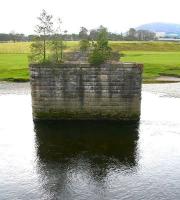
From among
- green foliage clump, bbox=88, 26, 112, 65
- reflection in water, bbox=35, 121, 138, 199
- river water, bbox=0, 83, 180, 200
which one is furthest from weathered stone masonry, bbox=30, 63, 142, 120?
river water, bbox=0, 83, 180, 200

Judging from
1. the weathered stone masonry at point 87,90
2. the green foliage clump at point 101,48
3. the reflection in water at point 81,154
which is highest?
the green foliage clump at point 101,48

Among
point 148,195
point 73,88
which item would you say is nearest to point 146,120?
point 73,88

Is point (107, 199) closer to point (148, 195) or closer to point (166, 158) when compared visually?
point (148, 195)

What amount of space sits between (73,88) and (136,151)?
1412 cm

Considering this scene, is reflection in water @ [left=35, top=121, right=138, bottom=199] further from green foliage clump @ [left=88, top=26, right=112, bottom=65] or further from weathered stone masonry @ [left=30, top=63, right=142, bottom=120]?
green foliage clump @ [left=88, top=26, right=112, bottom=65]

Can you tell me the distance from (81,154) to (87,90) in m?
13.4

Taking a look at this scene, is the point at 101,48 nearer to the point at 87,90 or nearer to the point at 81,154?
the point at 87,90

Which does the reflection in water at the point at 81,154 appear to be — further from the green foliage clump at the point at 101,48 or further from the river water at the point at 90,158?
the green foliage clump at the point at 101,48

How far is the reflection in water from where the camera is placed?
33.3 metres

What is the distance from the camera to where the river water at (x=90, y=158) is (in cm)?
3175

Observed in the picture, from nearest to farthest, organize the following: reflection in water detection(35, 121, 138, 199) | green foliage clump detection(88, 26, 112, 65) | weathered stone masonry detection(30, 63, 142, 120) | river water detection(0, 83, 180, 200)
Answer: river water detection(0, 83, 180, 200)
reflection in water detection(35, 121, 138, 199)
weathered stone masonry detection(30, 63, 142, 120)
green foliage clump detection(88, 26, 112, 65)

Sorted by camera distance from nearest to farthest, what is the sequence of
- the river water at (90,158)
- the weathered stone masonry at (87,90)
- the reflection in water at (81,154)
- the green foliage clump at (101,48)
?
the river water at (90,158) → the reflection in water at (81,154) → the weathered stone masonry at (87,90) → the green foliage clump at (101,48)

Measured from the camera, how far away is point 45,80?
52031mm

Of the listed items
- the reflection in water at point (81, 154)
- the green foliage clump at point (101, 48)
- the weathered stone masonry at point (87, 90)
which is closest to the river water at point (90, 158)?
the reflection in water at point (81, 154)
